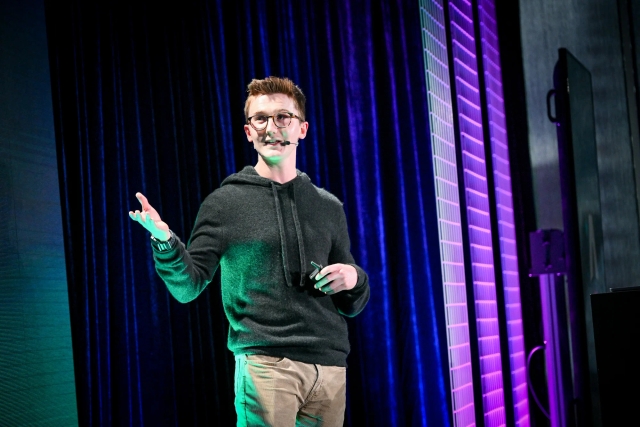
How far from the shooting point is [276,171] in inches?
86.3

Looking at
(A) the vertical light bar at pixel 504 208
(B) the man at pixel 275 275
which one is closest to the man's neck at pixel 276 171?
(B) the man at pixel 275 275

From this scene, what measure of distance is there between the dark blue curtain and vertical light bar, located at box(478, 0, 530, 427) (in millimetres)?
659

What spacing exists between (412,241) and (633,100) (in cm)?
235

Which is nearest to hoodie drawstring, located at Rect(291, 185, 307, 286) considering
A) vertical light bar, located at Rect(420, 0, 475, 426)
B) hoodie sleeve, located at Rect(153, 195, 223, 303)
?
hoodie sleeve, located at Rect(153, 195, 223, 303)

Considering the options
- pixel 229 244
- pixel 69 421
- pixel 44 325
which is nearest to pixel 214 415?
pixel 69 421

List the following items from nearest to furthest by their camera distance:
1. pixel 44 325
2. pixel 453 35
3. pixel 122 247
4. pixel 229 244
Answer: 1. pixel 229 244
2. pixel 44 325
3. pixel 122 247
4. pixel 453 35

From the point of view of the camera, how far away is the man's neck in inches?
86.2

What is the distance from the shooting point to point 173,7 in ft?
10.0

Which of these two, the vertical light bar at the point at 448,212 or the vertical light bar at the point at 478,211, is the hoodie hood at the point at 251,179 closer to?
the vertical light bar at the point at 448,212

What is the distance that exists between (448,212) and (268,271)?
4.62ft

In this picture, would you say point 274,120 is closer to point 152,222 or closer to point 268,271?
point 268,271

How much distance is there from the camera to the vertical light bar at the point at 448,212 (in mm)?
3152

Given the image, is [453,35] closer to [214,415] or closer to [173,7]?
[173,7]

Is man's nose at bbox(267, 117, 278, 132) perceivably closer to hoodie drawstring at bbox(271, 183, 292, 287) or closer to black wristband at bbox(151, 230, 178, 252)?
hoodie drawstring at bbox(271, 183, 292, 287)
